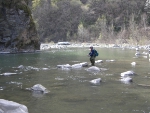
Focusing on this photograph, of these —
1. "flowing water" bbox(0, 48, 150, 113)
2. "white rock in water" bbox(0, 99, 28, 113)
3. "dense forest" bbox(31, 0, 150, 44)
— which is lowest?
"flowing water" bbox(0, 48, 150, 113)

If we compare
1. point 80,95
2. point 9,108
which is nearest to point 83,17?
point 80,95

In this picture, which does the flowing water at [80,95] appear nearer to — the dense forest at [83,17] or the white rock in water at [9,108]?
the white rock in water at [9,108]

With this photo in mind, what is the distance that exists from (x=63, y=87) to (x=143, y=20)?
56172 mm

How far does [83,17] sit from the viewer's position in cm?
8181

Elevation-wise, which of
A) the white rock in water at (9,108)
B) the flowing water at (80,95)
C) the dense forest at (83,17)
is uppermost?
the dense forest at (83,17)

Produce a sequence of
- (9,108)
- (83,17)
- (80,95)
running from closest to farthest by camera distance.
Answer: (9,108) < (80,95) < (83,17)

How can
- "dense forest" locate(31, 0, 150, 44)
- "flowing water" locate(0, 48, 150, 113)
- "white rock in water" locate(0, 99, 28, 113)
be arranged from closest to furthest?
"white rock in water" locate(0, 99, 28, 113)
"flowing water" locate(0, 48, 150, 113)
"dense forest" locate(31, 0, 150, 44)

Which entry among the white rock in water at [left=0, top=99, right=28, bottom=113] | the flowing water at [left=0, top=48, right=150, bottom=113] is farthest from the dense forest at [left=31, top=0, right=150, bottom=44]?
the white rock in water at [left=0, top=99, right=28, bottom=113]

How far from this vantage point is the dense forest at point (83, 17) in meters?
71.3

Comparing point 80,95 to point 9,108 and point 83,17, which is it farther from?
point 83,17

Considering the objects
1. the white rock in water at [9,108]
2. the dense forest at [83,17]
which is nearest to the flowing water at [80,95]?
the white rock in water at [9,108]

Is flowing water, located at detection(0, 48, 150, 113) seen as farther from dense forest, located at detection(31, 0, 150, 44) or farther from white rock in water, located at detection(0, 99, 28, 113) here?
dense forest, located at detection(31, 0, 150, 44)

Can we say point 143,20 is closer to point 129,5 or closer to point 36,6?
point 129,5

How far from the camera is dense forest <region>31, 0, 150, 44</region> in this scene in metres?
71.3
